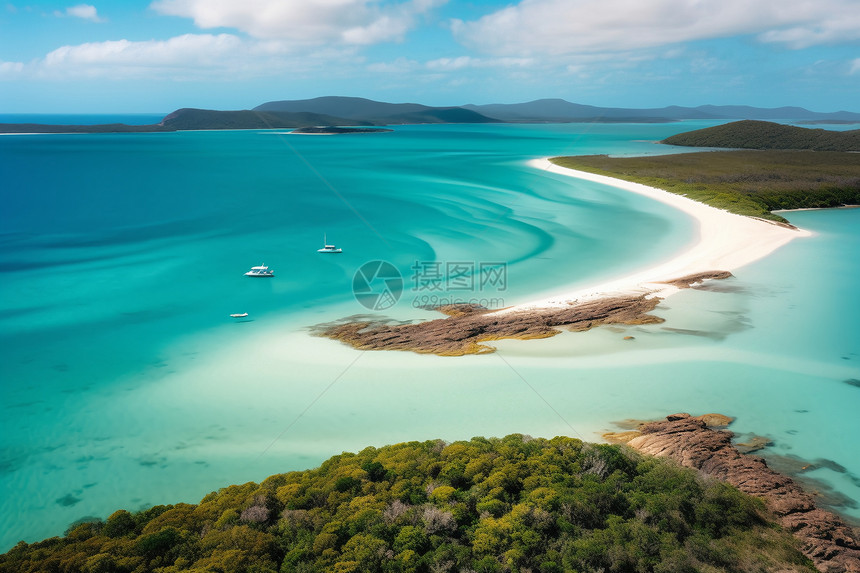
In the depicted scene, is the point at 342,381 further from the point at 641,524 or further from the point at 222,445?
the point at 641,524

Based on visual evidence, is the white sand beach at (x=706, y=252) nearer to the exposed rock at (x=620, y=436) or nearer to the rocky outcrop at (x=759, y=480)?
the exposed rock at (x=620, y=436)

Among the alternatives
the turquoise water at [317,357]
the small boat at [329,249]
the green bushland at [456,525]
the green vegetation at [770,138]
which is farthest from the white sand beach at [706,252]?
the green vegetation at [770,138]

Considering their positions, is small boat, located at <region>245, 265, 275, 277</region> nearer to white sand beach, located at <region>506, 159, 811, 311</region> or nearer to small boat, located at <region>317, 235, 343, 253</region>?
small boat, located at <region>317, 235, 343, 253</region>

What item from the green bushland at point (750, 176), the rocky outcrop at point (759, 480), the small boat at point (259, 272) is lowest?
the rocky outcrop at point (759, 480)

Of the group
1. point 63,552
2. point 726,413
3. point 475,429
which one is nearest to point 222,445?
point 63,552

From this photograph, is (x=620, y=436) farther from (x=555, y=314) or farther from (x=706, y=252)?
(x=706, y=252)

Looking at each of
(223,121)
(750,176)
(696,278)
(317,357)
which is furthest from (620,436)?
(223,121)
